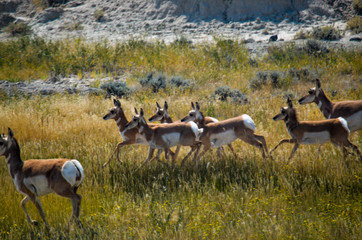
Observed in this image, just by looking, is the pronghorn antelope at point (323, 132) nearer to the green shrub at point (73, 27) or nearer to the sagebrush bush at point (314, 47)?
the sagebrush bush at point (314, 47)

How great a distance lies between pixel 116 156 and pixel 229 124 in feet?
9.10

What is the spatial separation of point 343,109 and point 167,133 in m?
4.28

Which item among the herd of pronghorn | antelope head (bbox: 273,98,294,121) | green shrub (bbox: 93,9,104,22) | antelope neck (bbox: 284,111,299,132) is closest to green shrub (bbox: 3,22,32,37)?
A: green shrub (bbox: 93,9,104,22)

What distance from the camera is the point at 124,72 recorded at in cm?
1975

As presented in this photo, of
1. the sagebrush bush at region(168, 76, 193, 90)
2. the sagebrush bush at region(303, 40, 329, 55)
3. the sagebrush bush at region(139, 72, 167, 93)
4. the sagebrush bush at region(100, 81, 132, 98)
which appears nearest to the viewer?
the sagebrush bush at region(100, 81, 132, 98)

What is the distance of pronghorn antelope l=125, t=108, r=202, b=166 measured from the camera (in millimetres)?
8695

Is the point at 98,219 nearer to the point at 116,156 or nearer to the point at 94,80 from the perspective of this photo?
the point at 116,156

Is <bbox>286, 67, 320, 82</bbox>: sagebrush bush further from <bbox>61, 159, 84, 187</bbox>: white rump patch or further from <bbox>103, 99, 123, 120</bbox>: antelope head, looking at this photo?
<bbox>61, 159, 84, 187</bbox>: white rump patch

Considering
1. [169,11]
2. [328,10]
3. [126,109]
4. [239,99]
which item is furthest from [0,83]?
[328,10]

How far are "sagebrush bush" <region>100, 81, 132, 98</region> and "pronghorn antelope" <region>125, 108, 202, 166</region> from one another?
7.26 meters

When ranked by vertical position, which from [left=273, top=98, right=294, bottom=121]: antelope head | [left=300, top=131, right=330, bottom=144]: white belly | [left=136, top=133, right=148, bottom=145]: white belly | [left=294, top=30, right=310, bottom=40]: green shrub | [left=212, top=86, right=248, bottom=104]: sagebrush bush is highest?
[left=273, top=98, right=294, bottom=121]: antelope head

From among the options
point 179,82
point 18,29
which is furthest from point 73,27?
point 179,82

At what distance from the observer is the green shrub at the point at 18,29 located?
3124 cm

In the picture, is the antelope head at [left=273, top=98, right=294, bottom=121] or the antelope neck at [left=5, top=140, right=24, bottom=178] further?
the antelope head at [left=273, top=98, right=294, bottom=121]
